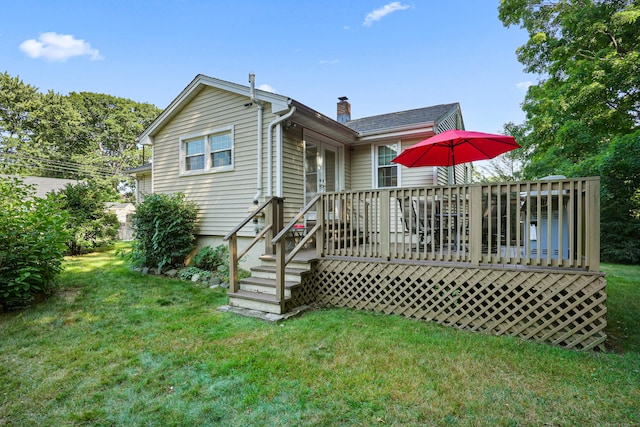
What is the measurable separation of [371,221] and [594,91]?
346 inches

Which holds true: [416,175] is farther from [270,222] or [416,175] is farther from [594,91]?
[594,91]

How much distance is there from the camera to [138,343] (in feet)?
11.3

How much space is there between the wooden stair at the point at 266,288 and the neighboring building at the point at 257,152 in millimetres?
1915

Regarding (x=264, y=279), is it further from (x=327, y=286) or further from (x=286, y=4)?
(x=286, y=4)

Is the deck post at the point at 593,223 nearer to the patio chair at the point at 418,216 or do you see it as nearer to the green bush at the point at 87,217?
the patio chair at the point at 418,216

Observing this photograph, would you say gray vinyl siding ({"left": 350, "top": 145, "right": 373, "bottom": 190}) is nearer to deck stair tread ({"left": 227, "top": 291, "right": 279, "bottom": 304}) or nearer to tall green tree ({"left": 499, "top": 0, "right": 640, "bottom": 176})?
deck stair tread ({"left": 227, "top": 291, "right": 279, "bottom": 304})

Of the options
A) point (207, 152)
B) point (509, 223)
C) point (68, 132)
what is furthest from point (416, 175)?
point (68, 132)

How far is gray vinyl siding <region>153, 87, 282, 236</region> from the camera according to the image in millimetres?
6969

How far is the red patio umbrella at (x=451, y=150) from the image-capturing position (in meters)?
4.93

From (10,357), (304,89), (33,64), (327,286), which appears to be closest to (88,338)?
(10,357)

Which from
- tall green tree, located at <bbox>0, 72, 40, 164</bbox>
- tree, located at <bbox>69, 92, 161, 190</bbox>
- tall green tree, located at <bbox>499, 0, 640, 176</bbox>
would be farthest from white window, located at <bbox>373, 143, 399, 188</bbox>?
tall green tree, located at <bbox>0, 72, 40, 164</bbox>

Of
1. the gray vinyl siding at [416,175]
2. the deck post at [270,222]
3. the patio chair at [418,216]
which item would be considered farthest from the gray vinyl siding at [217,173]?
the gray vinyl siding at [416,175]

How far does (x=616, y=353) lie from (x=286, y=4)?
1332 cm

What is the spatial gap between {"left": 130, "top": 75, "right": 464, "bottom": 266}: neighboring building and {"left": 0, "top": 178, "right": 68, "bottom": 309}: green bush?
122 inches
